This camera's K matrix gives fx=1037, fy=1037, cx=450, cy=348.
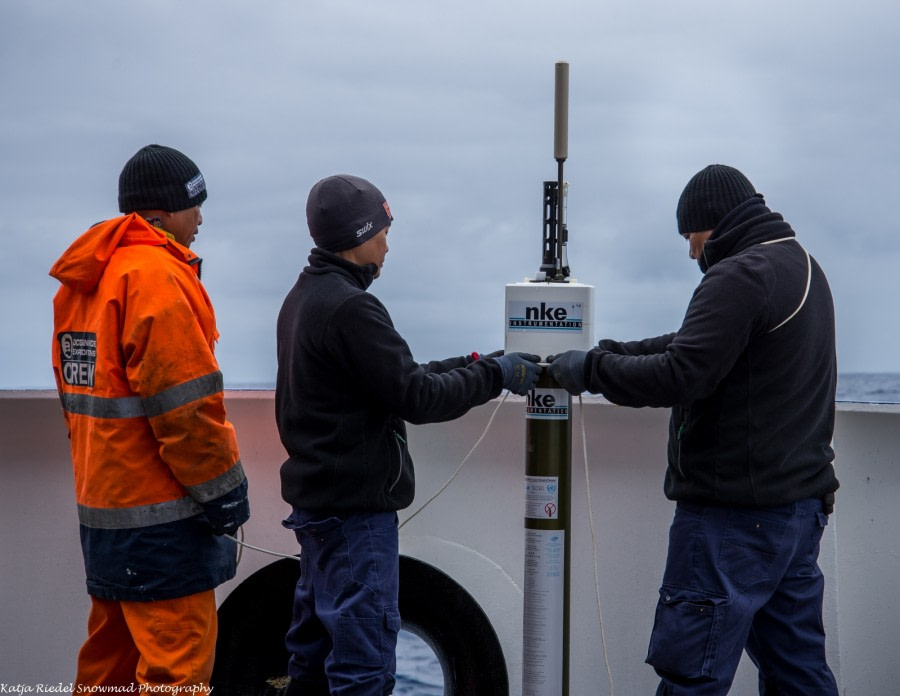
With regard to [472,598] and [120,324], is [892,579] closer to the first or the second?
[472,598]

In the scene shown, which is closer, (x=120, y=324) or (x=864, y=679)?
(x=120, y=324)

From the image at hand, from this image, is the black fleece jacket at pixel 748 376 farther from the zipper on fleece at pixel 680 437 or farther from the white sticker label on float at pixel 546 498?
the white sticker label on float at pixel 546 498

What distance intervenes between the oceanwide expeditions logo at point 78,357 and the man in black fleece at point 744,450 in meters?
1.11

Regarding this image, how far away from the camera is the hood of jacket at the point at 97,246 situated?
7.34 ft

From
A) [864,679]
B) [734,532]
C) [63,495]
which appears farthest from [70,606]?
[864,679]

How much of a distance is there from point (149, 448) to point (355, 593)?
0.54 metres

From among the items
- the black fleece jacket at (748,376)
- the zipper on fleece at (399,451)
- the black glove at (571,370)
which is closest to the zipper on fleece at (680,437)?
the black fleece jacket at (748,376)

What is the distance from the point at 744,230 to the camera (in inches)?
93.0

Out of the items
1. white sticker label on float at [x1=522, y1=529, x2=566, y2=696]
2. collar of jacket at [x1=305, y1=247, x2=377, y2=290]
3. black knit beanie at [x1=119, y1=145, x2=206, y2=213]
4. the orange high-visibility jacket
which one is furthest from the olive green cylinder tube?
black knit beanie at [x1=119, y1=145, x2=206, y2=213]

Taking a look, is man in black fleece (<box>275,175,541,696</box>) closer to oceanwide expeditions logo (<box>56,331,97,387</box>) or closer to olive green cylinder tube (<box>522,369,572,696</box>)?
olive green cylinder tube (<box>522,369,572,696</box>)

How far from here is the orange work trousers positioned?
2195 mm

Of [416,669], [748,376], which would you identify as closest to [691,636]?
[748,376]

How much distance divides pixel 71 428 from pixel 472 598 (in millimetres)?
1209

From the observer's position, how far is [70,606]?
10.4 ft
